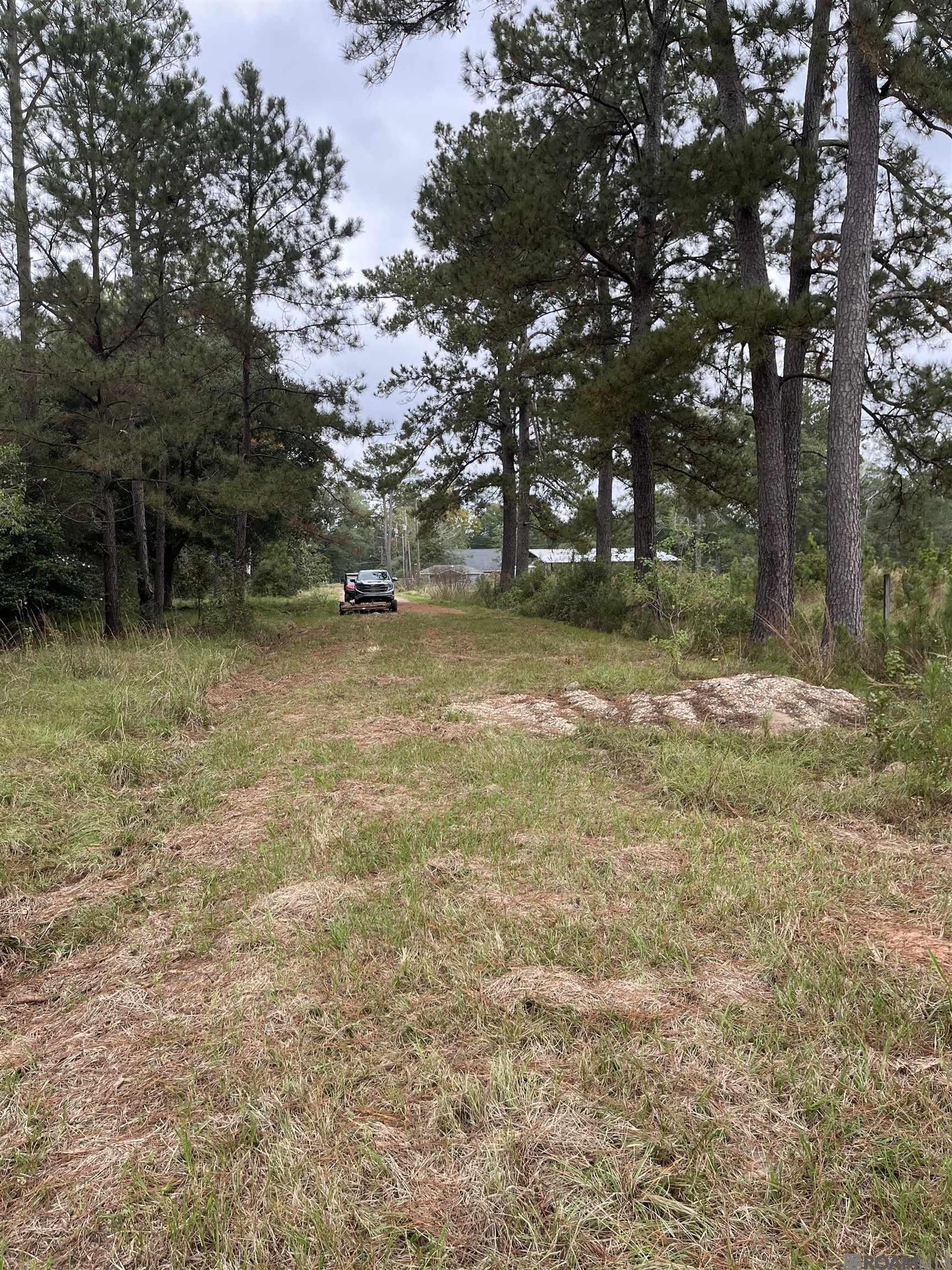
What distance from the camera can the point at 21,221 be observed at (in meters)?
9.66

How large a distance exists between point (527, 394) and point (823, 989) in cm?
1806

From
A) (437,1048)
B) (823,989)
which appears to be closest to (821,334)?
(823,989)

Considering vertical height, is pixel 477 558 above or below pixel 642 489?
above

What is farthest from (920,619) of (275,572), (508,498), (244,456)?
(275,572)

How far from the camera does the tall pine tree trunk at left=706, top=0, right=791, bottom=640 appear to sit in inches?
339

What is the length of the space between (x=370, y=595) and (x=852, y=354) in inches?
600

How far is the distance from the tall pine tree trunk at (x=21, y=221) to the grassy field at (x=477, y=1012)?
8007 mm

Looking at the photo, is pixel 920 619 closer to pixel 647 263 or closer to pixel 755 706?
pixel 755 706

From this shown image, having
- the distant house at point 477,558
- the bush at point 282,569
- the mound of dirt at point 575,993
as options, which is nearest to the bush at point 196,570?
the bush at point 282,569

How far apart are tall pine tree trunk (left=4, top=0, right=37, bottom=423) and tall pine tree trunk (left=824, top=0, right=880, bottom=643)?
11.1m

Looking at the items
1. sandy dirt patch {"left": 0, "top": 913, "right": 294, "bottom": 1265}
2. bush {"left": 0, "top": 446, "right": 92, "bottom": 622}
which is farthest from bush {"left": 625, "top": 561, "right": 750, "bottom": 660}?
bush {"left": 0, "top": 446, "right": 92, "bottom": 622}

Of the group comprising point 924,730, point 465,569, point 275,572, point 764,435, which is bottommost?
point 924,730

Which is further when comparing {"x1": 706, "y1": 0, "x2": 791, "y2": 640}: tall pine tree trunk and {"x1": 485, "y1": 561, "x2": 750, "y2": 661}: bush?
{"x1": 485, "y1": 561, "x2": 750, "y2": 661}: bush

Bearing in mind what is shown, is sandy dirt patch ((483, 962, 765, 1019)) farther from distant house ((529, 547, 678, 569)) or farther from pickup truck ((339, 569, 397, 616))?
pickup truck ((339, 569, 397, 616))
